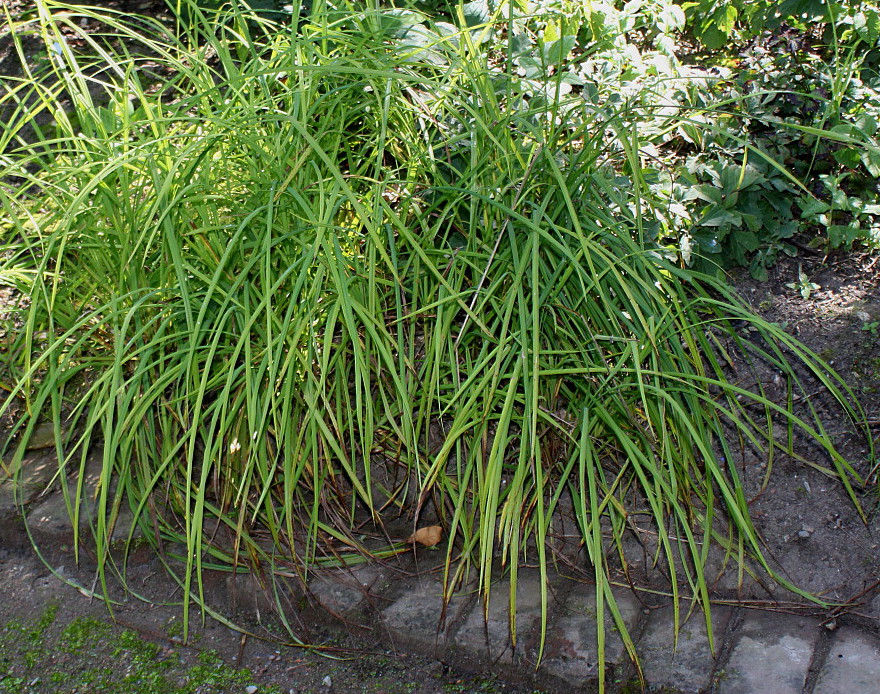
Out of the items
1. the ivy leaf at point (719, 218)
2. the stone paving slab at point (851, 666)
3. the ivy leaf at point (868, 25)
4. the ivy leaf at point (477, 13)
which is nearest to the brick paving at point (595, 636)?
the stone paving slab at point (851, 666)

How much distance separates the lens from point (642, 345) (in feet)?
6.52

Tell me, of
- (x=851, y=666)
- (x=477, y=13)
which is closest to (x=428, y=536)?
(x=851, y=666)

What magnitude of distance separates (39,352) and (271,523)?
3.44 feet

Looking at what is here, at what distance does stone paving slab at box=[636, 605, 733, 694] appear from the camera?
1.67m

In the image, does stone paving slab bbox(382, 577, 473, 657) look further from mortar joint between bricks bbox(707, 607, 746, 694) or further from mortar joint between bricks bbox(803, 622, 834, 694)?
mortar joint between bricks bbox(803, 622, 834, 694)

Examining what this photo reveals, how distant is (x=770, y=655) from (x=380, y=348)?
Result: 1.08 meters

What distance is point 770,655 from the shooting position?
1.68 metres

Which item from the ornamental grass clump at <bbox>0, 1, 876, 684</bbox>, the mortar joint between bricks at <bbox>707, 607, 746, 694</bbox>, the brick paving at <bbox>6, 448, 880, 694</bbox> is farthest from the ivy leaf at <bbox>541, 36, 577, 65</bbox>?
the mortar joint between bricks at <bbox>707, 607, 746, 694</bbox>

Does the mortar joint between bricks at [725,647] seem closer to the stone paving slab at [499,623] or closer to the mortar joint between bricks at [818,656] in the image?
the mortar joint between bricks at [818,656]

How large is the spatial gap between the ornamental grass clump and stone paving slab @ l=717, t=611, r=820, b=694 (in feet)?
0.51

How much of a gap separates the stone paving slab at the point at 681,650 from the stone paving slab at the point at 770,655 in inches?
1.6

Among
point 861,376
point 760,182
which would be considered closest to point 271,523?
point 861,376

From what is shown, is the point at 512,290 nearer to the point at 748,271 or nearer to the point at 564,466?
the point at 564,466

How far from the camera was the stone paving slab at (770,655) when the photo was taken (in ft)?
5.35
